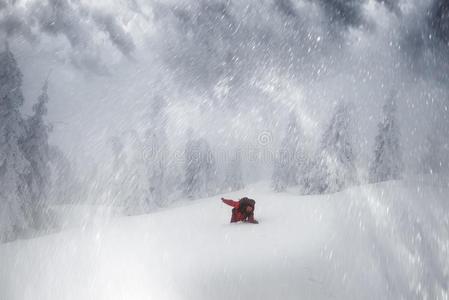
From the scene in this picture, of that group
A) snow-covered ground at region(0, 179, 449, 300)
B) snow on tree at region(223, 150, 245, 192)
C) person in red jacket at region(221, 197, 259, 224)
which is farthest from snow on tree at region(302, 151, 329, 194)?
snow on tree at region(223, 150, 245, 192)

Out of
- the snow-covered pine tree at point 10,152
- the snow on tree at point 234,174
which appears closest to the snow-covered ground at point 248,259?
the snow-covered pine tree at point 10,152

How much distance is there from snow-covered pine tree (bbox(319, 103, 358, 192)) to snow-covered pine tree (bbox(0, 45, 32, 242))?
965 inches

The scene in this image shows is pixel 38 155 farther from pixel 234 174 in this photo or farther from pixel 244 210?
pixel 234 174

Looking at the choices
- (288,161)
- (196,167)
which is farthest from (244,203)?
(196,167)

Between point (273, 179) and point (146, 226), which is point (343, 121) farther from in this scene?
point (146, 226)

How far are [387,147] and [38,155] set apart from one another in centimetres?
3333

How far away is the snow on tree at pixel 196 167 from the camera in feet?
157

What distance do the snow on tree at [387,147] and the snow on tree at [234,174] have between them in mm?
24905

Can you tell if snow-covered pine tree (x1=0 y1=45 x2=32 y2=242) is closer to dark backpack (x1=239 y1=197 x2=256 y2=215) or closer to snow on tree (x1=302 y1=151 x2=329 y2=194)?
dark backpack (x1=239 y1=197 x2=256 y2=215)

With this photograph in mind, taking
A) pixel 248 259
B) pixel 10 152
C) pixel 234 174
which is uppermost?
pixel 248 259

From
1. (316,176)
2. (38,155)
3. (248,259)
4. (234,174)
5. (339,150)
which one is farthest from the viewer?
(234,174)

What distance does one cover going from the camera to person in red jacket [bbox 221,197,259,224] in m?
14.4

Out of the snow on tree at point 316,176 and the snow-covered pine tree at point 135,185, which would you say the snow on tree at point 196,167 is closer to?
the snow-covered pine tree at point 135,185

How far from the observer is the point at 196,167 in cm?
4819
